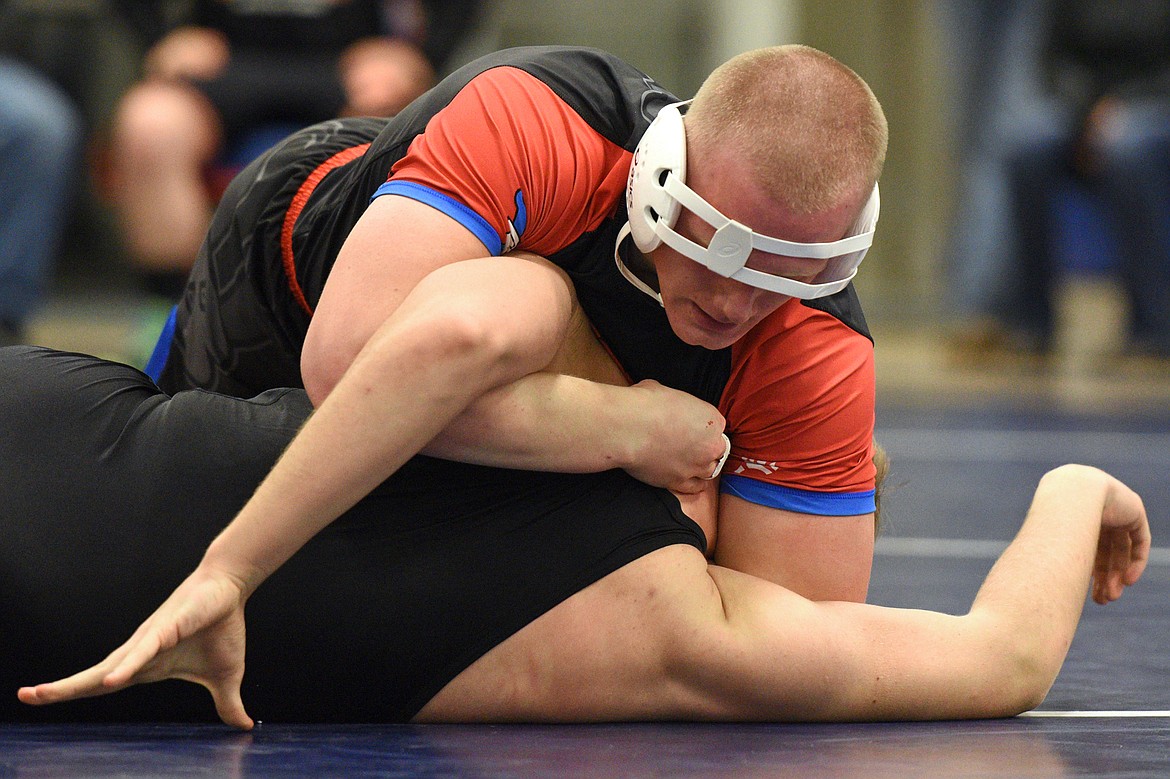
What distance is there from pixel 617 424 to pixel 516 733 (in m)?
0.34

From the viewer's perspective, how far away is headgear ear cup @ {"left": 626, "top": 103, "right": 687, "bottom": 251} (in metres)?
1.78

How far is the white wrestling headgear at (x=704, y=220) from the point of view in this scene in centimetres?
175

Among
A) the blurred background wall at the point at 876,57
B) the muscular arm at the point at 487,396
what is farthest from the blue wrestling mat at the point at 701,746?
the blurred background wall at the point at 876,57

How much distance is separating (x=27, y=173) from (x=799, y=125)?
3.65 m

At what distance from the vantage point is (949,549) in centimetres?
303

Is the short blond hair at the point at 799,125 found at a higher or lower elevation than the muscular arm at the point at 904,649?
higher

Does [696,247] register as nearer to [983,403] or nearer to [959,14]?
[983,403]

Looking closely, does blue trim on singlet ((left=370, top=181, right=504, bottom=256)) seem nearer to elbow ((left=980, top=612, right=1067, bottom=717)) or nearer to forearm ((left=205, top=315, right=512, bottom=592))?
forearm ((left=205, top=315, right=512, bottom=592))

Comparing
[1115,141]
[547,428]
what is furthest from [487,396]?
[1115,141]

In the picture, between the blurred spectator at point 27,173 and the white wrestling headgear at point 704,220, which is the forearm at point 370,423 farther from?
the blurred spectator at point 27,173

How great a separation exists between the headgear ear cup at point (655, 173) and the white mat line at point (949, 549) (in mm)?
1319

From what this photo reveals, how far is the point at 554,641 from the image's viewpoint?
1782mm

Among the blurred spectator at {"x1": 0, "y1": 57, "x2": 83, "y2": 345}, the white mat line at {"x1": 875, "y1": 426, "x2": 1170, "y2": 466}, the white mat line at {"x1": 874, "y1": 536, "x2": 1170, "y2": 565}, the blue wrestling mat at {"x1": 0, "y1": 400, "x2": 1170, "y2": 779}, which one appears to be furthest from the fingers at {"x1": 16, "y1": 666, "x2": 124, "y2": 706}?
the blurred spectator at {"x1": 0, "y1": 57, "x2": 83, "y2": 345}

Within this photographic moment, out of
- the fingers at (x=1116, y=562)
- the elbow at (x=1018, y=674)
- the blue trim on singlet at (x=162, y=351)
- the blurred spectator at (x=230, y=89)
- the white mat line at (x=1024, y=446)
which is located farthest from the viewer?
the blurred spectator at (x=230, y=89)
